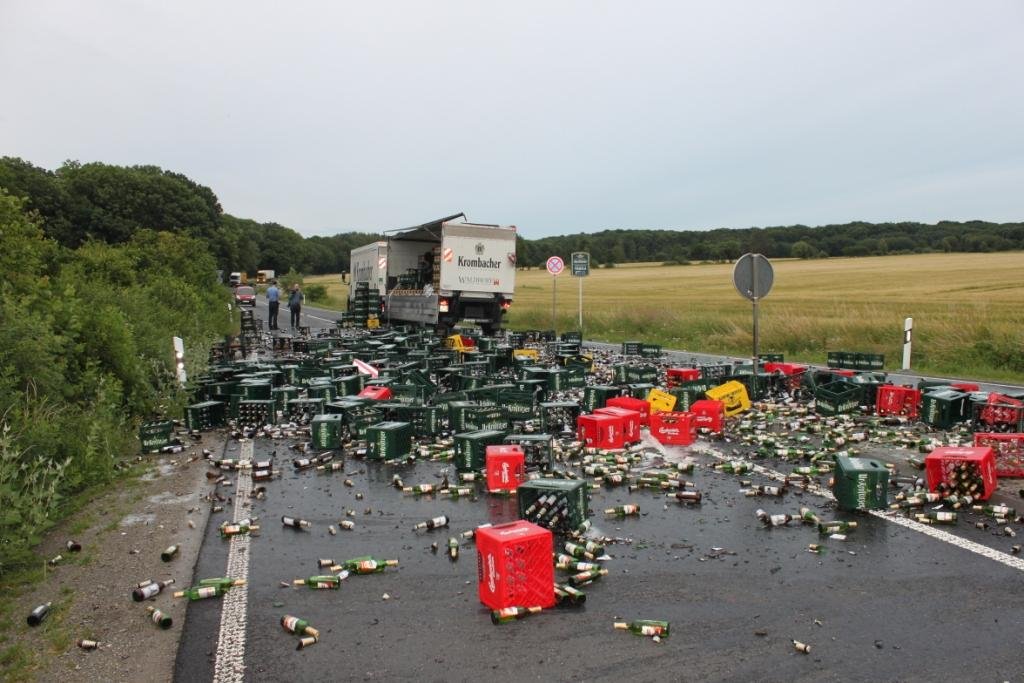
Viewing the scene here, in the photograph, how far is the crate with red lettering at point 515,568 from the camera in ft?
15.2

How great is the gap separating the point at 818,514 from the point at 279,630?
4737mm

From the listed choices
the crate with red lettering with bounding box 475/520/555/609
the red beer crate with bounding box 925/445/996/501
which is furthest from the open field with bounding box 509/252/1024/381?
the crate with red lettering with bounding box 475/520/555/609

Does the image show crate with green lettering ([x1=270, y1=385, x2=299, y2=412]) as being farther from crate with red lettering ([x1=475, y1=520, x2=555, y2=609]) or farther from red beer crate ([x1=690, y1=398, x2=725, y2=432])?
crate with red lettering ([x1=475, y1=520, x2=555, y2=609])

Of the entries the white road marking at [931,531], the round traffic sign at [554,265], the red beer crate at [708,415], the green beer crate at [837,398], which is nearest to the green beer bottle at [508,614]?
the white road marking at [931,531]

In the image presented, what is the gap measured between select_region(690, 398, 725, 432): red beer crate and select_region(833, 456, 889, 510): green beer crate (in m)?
3.68

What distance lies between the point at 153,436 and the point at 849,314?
78.6ft

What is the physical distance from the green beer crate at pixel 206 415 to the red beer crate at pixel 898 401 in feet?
33.8

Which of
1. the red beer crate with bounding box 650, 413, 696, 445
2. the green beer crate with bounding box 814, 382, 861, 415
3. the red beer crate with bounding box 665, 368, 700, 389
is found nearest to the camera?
the red beer crate with bounding box 650, 413, 696, 445

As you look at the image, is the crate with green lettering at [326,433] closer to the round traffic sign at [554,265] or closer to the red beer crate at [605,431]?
the red beer crate at [605,431]

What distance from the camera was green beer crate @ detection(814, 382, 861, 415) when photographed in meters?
11.3

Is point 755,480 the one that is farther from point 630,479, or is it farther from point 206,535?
point 206,535

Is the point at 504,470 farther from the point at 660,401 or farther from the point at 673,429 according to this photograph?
the point at 660,401

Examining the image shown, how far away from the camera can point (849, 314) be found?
26469 mm

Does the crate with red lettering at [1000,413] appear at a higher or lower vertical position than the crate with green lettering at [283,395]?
higher
